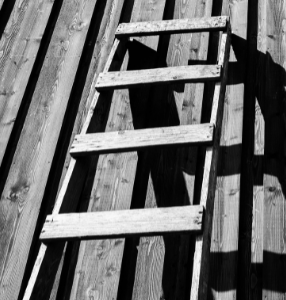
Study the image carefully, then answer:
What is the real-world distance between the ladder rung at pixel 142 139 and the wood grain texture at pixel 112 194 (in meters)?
0.62

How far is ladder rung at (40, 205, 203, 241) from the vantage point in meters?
2.38

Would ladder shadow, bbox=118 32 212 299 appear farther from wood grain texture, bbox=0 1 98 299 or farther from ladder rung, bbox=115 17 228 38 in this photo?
wood grain texture, bbox=0 1 98 299

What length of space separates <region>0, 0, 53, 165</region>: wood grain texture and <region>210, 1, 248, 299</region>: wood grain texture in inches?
58.2

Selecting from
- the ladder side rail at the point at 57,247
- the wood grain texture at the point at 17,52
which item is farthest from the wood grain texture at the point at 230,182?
the wood grain texture at the point at 17,52

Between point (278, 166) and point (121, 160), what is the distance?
→ 3.21 ft

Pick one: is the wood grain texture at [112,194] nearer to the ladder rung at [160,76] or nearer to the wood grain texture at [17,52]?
the ladder rung at [160,76]

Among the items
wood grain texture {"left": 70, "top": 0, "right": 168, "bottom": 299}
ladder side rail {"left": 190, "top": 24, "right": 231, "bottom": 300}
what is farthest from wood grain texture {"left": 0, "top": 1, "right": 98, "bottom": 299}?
ladder side rail {"left": 190, "top": 24, "right": 231, "bottom": 300}

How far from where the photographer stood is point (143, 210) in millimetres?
2457

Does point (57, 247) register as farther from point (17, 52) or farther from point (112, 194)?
point (17, 52)

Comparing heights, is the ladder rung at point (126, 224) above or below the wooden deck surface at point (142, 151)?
below

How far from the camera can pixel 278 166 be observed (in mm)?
3326

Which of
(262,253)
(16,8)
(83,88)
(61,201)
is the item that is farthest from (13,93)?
(262,253)

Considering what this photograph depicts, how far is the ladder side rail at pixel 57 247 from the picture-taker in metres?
2.34

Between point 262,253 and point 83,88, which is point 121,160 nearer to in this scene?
point 83,88
